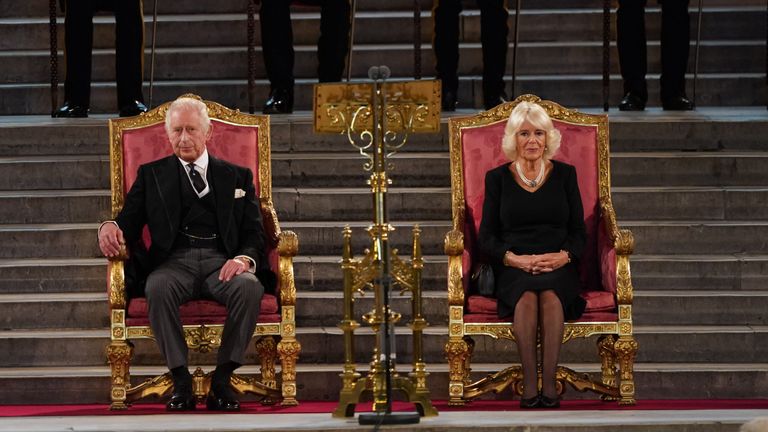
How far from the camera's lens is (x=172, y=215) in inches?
287

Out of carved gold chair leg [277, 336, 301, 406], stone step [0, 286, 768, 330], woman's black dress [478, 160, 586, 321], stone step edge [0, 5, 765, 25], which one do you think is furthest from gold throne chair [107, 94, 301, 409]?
stone step edge [0, 5, 765, 25]

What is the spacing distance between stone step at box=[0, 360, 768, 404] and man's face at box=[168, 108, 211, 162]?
101cm

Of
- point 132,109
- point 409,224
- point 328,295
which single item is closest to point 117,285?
point 328,295

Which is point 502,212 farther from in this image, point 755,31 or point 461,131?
point 755,31

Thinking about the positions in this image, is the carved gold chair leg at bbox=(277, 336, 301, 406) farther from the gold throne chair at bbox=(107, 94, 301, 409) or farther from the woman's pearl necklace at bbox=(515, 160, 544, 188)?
the woman's pearl necklace at bbox=(515, 160, 544, 188)

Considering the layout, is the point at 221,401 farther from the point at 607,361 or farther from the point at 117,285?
the point at 607,361

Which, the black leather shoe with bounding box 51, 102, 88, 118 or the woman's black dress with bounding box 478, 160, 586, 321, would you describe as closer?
the woman's black dress with bounding box 478, 160, 586, 321

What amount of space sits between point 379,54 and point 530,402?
168 inches

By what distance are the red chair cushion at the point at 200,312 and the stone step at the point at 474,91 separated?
331 cm

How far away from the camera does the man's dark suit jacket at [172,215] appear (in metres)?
7.25

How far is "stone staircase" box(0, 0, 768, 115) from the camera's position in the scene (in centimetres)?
1049

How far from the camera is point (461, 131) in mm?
7680

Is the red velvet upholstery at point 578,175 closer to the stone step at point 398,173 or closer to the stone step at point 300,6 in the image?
the stone step at point 398,173

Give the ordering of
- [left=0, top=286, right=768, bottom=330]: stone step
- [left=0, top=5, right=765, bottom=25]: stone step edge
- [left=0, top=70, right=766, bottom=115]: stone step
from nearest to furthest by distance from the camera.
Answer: [left=0, top=286, right=768, bottom=330]: stone step, [left=0, top=70, right=766, bottom=115]: stone step, [left=0, top=5, right=765, bottom=25]: stone step edge
